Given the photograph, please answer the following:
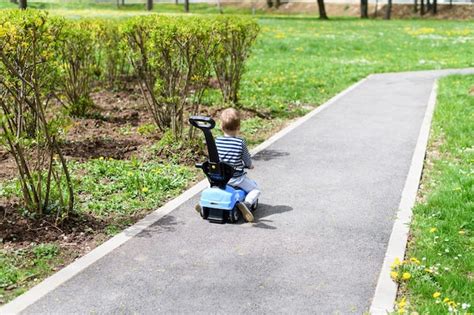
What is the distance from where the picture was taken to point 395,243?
5.32 m

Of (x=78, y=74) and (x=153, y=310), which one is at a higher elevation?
(x=78, y=74)

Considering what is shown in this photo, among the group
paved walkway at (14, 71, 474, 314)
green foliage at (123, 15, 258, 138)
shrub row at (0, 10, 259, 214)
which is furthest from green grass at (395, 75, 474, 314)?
green foliage at (123, 15, 258, 138)

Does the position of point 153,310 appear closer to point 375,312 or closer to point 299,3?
point 375,312

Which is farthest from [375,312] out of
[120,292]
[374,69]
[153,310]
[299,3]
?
[299,3]

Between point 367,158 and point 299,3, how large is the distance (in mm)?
67231

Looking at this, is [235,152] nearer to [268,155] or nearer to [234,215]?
[234,215]

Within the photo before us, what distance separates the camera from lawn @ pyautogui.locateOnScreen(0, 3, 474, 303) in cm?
520

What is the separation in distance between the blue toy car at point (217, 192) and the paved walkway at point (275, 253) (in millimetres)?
119

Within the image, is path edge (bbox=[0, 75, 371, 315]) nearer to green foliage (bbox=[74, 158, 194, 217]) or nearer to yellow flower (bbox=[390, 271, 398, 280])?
green foliage (bbox=[74, 158, 194, 217])

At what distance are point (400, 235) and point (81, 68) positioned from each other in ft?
21.5

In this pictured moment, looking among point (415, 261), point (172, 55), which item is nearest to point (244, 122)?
point (172, 55)

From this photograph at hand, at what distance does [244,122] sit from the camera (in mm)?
10523

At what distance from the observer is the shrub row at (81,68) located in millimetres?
5445

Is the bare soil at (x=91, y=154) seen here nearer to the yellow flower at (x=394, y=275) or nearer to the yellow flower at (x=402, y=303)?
the yellow flower at (x=394, y=275)
